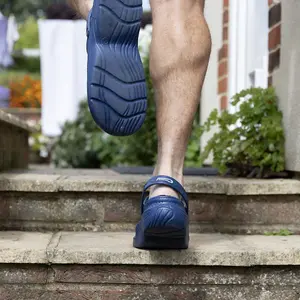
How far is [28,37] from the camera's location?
1628cm

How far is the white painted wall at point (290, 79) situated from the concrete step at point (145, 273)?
572 mm

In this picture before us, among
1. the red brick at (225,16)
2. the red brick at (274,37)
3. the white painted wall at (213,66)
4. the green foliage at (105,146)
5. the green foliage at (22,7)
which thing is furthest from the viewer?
the green foliage at (22,7)

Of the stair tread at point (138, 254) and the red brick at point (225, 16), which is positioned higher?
the red brick at point (225, 16)

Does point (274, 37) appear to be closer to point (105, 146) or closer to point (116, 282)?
point (116, 282)

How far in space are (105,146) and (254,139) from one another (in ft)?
11.7

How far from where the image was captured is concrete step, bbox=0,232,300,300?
1.57 metres

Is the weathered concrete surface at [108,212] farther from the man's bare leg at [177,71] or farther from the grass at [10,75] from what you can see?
the grass at [10,75]

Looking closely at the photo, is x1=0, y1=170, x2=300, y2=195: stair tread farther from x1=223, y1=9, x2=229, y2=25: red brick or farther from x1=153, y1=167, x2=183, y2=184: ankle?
x1=223, y1=9, x2=229, y2=25: red brick

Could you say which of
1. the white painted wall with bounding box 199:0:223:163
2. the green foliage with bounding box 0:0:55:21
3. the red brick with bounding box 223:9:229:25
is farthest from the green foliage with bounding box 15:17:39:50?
the red brick with bounding box 223:9:229:25

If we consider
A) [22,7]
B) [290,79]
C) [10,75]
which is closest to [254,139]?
[290,79]

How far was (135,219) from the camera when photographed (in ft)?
6.44

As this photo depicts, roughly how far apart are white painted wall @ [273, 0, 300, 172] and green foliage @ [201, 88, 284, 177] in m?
0.04

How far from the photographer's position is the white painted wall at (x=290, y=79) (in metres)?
2.11

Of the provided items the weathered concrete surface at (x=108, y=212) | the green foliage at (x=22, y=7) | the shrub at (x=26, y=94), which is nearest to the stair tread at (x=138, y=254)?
the weathered concrete surface at (x=108, y=212)
